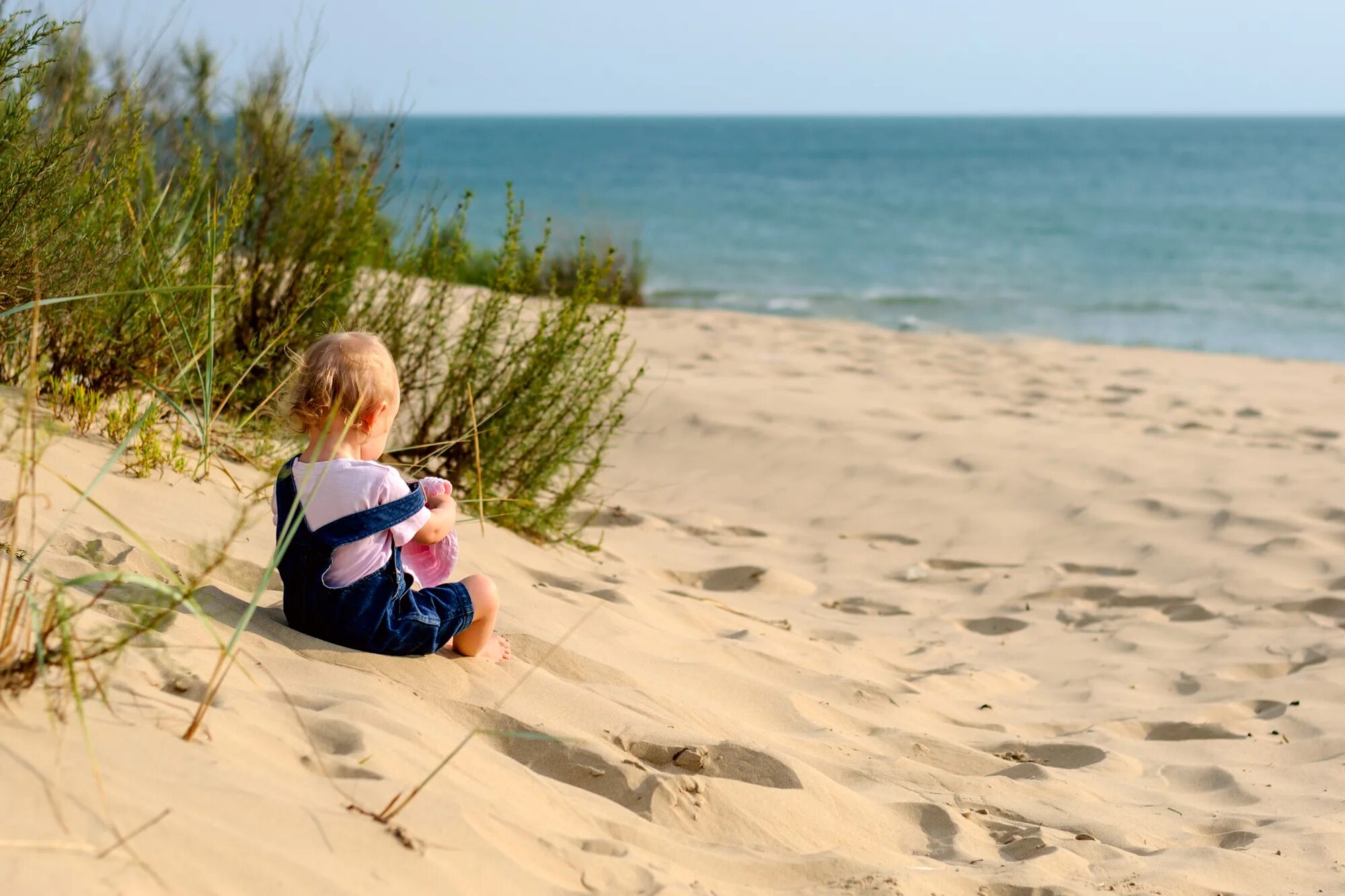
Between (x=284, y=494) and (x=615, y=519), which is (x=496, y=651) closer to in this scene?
(x=284, y=494)

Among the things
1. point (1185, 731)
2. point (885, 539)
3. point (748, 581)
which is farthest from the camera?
point (885, 539)

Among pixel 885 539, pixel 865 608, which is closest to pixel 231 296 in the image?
pixel 865 608

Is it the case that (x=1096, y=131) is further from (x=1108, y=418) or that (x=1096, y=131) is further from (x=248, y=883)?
(x=248, y=883)

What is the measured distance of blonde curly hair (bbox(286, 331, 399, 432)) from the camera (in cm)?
272

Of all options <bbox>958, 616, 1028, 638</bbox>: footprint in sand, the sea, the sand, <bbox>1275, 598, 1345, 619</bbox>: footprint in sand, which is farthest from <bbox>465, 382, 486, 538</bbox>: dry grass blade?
<bbox>1275, 598, 1345, 619</bbox>: footprint in sand

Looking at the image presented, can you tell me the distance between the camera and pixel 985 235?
2728cm

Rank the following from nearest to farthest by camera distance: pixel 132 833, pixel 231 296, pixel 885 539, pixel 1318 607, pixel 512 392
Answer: pixel 132 833 < pixel 231 296 < pixel 512 392 < pixel 1318 607 < pixel 885 539

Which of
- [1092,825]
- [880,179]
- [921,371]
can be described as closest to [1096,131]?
[880,179]

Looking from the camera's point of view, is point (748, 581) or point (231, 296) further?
point (748, 581)

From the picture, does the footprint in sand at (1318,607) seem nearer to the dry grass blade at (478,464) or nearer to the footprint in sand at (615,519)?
the footprint in sand at (615,519)

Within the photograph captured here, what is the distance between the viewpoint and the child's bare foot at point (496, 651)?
290 cm

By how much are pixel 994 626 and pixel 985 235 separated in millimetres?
24021

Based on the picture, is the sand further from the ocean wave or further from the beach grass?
the ocean wave

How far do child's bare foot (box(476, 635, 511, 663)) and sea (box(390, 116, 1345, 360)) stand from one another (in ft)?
7.11
